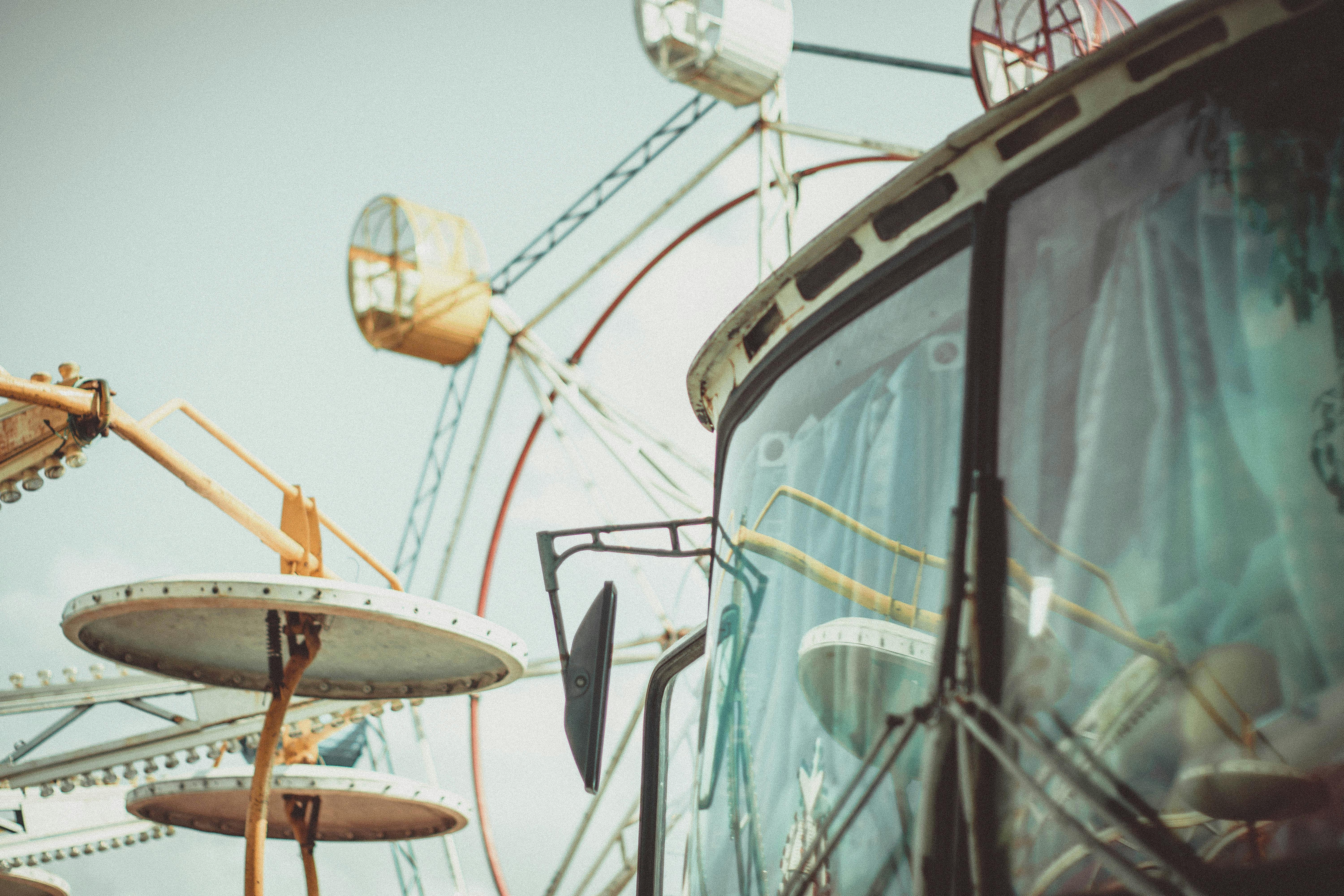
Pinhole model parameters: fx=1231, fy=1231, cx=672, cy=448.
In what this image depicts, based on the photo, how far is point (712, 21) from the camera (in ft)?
38.5

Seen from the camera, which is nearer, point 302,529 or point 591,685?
point 591,685

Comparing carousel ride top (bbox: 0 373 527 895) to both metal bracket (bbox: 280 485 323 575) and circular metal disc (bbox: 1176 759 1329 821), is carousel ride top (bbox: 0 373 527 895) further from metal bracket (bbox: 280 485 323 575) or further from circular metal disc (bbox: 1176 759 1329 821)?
circular metal disc (bbox: 1176 759 1329 821)

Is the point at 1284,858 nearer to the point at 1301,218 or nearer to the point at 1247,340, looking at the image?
the point at 1247,340

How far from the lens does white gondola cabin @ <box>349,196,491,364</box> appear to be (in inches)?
584

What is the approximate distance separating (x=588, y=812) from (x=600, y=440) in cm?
420

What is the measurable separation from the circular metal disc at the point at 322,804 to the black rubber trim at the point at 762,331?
4904mm

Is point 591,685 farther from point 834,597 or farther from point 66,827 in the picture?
point 66,827

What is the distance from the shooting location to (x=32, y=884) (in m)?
12.7

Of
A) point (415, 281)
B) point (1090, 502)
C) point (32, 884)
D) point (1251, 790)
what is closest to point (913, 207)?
point (1090, 502)

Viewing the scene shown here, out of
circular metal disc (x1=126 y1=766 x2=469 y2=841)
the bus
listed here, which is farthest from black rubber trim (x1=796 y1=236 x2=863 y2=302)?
circular metal disc (x1=126 y1=766 x2=469 y2=841)

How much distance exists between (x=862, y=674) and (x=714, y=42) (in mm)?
10241

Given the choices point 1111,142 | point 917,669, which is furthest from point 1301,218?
point 917,669

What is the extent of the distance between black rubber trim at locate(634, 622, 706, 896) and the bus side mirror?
1.78 feet

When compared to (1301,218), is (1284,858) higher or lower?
lower
